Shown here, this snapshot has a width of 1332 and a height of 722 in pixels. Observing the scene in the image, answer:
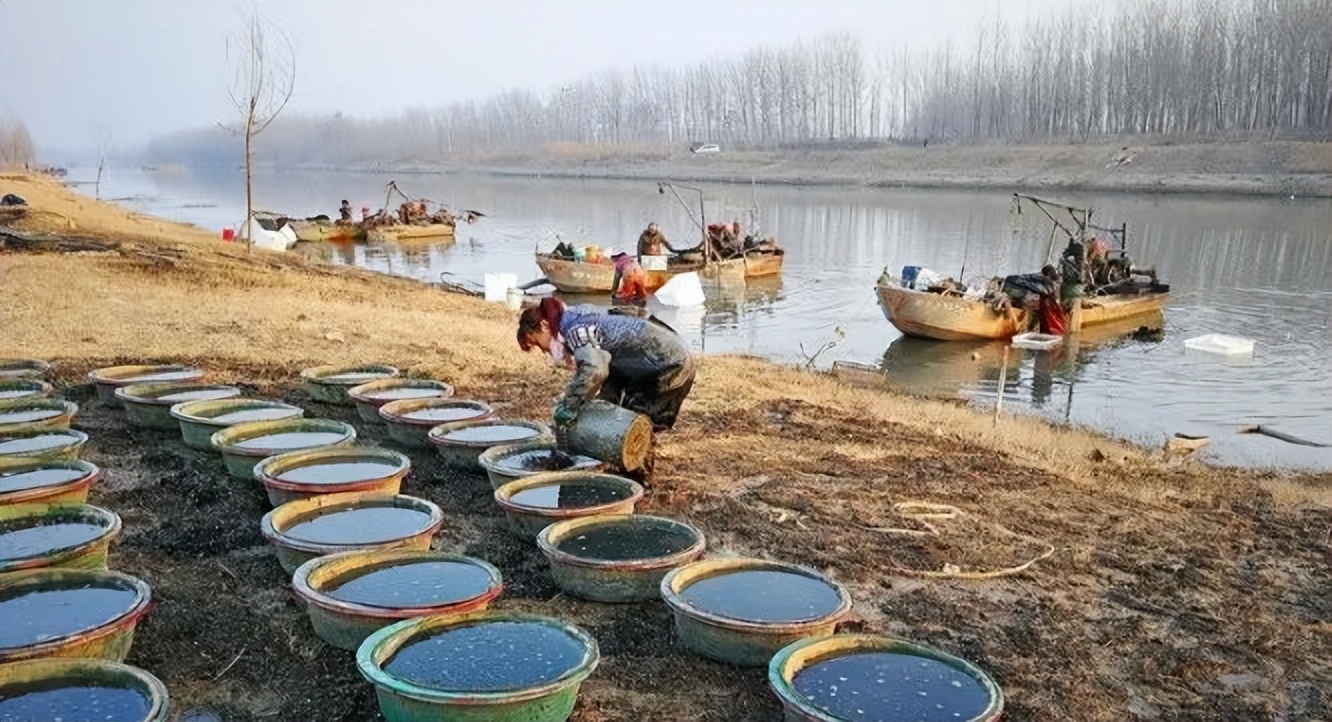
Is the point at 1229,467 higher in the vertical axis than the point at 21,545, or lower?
lower

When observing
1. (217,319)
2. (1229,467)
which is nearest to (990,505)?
(1229,467)

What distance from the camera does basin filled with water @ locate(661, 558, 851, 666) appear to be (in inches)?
138

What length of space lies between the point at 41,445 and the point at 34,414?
0.66 meters

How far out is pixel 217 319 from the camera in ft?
32.3

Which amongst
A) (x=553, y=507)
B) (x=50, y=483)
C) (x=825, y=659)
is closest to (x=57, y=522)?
(x=50, y=483)

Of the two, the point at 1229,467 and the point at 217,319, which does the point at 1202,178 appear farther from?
the point at 217,319

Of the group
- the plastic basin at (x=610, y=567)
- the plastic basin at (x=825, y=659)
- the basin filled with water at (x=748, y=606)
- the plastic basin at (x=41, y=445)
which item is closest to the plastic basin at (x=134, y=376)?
the plastic basin at (x=41, y=445)

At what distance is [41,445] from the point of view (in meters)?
5.36

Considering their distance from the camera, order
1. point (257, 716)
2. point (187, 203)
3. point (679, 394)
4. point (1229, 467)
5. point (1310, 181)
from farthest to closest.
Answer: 1. point (187, 203)
2. point (1310, 181)
3. point (1229, 467)
4. point (679, 394)
5. point (257, 716)

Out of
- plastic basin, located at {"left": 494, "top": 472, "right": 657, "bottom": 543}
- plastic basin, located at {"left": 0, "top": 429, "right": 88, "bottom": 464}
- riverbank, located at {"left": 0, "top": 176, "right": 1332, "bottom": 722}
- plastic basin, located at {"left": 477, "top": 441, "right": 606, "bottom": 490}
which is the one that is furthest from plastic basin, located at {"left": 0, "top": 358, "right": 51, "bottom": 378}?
plastic basin, located at {"left": 494, "top": 472, "right": 657, "bottom": 543}

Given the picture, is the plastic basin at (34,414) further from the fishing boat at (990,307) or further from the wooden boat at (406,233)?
the wooden boat at (406,233)

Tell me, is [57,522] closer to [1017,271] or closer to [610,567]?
[610,567]

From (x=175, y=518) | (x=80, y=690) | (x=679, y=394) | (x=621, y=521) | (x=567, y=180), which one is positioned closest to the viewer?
(x=80, y=690)

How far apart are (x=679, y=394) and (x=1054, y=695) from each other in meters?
2.72
